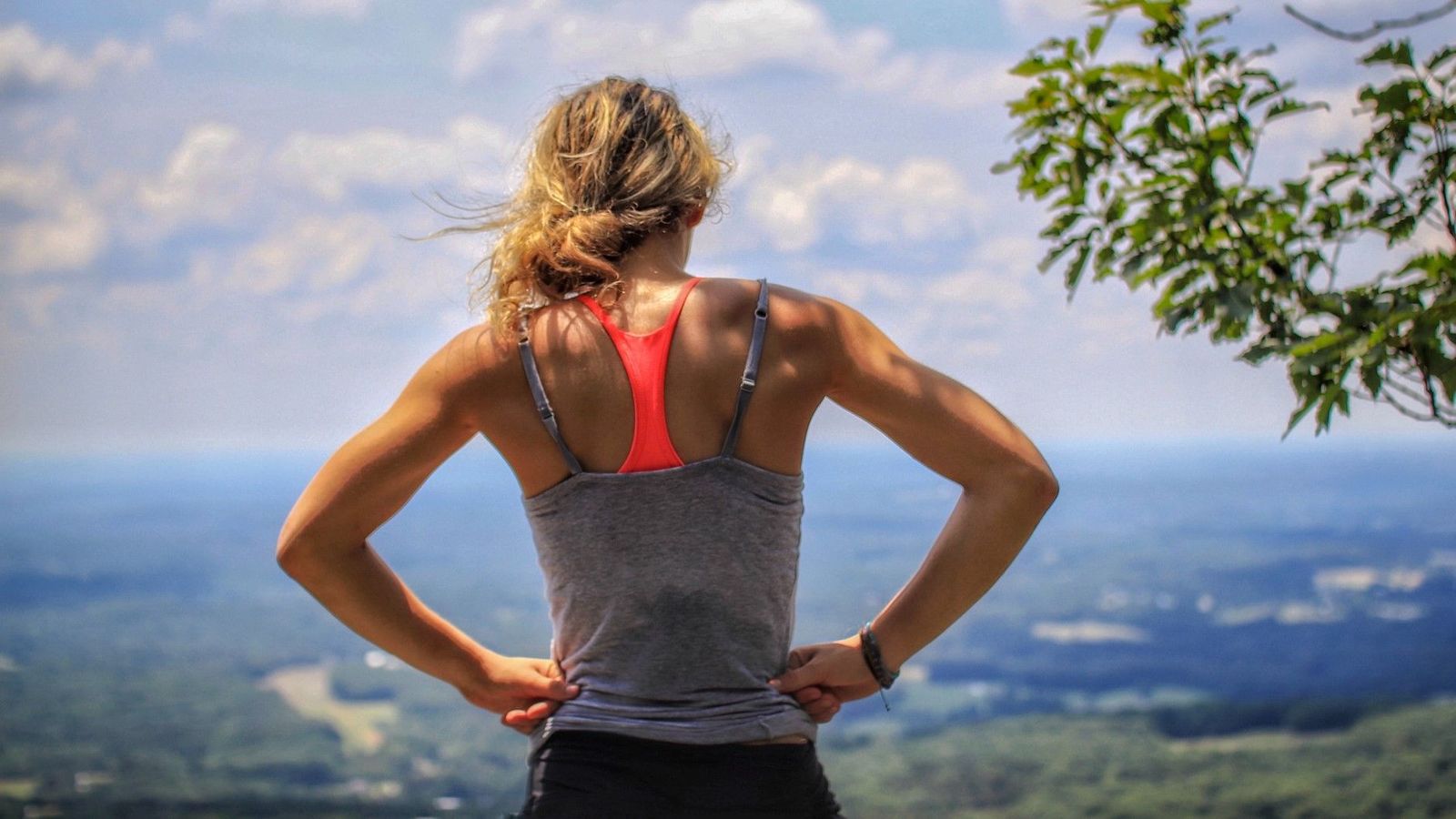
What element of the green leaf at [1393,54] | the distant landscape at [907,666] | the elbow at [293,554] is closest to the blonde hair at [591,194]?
the elbow at [293,554]

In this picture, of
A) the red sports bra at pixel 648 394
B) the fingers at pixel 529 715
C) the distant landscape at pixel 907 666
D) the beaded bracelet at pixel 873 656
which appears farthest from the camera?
the distant landscape at pixel 907 666

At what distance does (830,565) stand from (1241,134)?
34012mm

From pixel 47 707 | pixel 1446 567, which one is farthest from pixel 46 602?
pixel 1446 567

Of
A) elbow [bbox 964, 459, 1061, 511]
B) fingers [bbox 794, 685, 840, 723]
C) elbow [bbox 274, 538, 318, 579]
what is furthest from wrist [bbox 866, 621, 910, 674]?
elbow [bbox 274, 538, 318, 579]

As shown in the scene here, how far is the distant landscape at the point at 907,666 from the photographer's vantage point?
27.7m

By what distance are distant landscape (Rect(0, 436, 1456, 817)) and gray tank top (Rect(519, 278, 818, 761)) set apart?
2471 centimetres

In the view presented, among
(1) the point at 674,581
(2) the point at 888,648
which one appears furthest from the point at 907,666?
(1) the point at 674,581

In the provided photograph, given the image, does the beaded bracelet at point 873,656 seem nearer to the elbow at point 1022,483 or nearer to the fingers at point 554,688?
the elbow at point 1022,483

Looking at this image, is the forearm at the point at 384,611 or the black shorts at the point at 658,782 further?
the forearm at the point at 384,611

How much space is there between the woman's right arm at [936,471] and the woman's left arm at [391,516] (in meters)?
0.33

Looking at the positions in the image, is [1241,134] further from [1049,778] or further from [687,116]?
[1049,778]

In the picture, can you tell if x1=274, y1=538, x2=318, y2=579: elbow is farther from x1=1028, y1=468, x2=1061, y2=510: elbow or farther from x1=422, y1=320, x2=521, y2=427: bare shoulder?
x1=1028, y1=468, x2=1061, y2=510: elbow

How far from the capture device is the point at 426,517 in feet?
119

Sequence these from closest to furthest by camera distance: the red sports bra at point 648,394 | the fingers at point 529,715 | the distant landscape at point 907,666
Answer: the red sports bra at point 648,394
the fingers at point 529,715
the distant landscape at point 907,666
